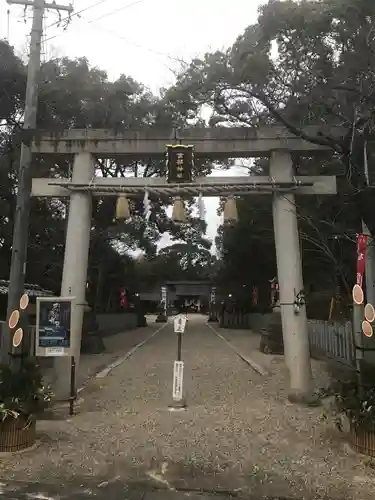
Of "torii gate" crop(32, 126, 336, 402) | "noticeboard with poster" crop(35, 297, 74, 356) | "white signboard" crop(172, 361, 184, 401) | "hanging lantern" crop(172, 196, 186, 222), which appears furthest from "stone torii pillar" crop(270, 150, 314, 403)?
"noticeboard with poster" crop(35, 297, 74, 356)

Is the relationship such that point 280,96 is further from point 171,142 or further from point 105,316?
point 105,316

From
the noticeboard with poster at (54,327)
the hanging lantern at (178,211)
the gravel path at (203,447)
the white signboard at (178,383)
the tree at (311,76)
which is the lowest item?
the gravel path at (203,447)

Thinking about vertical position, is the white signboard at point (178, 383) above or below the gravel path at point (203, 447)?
above

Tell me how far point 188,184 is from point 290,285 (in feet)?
9.92

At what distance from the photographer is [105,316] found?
2777 centimetres

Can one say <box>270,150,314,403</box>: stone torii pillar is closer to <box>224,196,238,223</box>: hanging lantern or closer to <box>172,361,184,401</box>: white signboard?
<box>224,196,238,223</box>: hanging lantern

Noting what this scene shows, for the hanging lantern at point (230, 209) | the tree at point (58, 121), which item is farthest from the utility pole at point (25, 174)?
the tree at point (58, 121)

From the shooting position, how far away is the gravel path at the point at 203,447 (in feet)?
17.5

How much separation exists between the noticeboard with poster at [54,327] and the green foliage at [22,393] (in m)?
1.72

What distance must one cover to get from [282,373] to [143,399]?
4769 mm

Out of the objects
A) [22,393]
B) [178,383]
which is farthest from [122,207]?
[22,393]

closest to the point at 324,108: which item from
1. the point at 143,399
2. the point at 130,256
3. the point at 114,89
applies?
the point at 143,399

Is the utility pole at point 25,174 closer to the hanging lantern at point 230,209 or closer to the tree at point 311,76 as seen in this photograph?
the tree at point 311,76

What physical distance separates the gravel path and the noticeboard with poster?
1.26 meters
